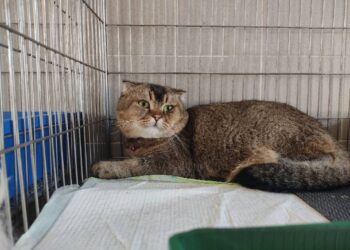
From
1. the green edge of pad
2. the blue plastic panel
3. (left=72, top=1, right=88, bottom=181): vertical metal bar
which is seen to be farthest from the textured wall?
the green edge of pad

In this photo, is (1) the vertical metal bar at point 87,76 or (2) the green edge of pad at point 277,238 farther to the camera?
(1) the vertical metal bar at point 87,76

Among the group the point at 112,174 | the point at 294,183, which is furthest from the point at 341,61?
the point at 112,174

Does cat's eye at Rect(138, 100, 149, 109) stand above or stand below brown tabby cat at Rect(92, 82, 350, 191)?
above

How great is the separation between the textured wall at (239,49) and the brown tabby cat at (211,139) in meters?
0.30

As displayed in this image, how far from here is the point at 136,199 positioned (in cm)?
105

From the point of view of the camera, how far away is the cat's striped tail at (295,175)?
1100 mm

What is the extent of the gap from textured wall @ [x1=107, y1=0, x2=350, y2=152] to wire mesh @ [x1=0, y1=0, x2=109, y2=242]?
0.69ft

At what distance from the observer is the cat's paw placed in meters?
1.31

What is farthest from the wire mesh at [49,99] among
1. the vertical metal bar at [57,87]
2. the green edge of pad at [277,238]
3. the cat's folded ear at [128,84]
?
the green edge of pad at [277,238]

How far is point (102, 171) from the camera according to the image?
51.5 inches

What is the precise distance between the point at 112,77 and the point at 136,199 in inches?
37.6

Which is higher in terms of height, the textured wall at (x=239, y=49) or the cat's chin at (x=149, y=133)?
the textured wall at (x=239, y=49)

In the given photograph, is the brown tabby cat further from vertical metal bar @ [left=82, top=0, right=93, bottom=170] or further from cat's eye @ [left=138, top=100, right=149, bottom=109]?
vertical metal bar @ [left=82, top=0, right=93, bottom=170]

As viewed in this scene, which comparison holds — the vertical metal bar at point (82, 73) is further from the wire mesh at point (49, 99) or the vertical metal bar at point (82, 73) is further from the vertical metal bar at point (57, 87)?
the vertical metal bar at point (57, 87)
